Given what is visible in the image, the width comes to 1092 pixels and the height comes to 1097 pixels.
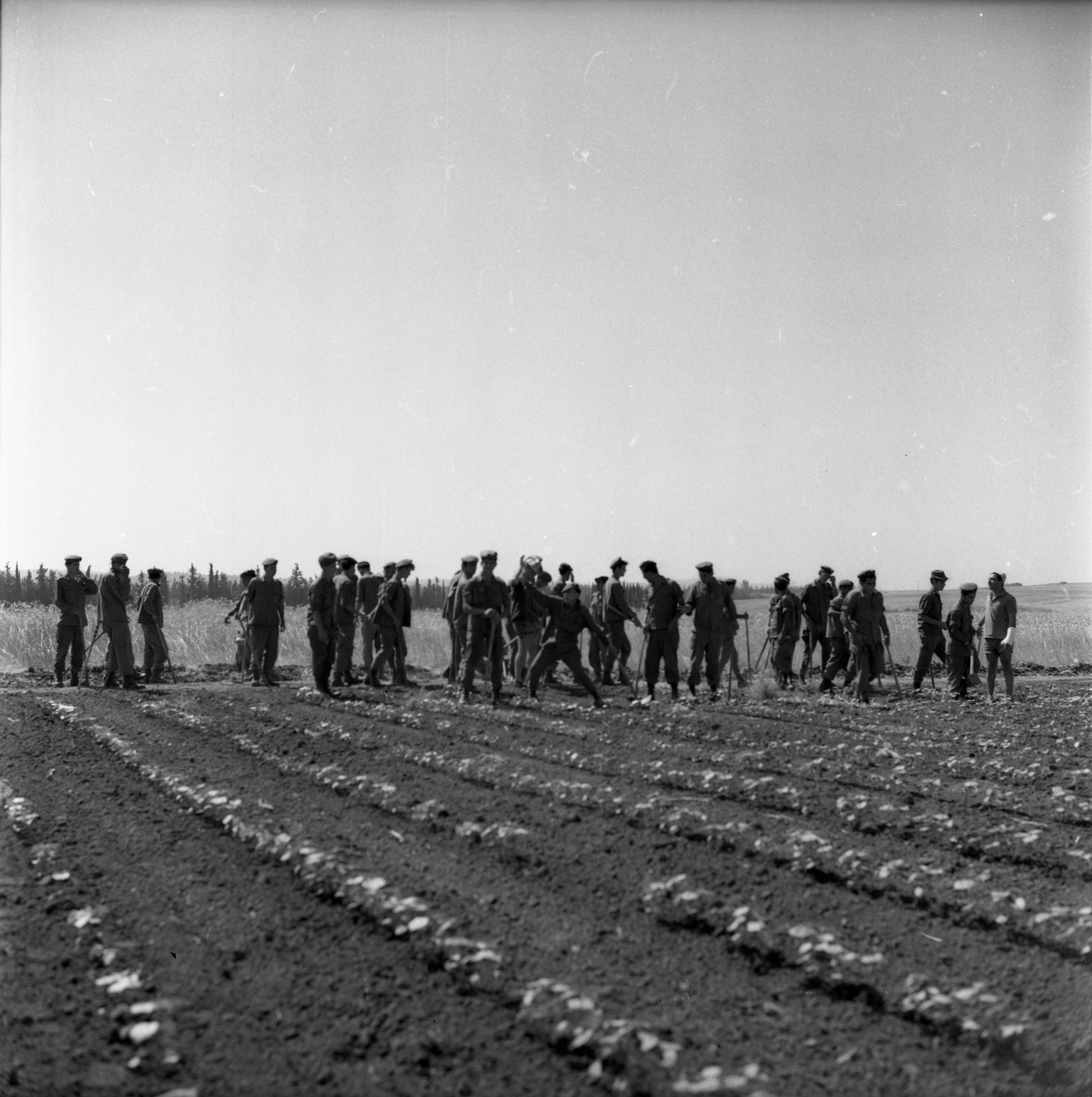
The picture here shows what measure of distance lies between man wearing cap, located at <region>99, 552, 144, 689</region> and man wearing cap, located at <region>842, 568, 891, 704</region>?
11789 mm

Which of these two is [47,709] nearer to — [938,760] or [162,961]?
[162,961]

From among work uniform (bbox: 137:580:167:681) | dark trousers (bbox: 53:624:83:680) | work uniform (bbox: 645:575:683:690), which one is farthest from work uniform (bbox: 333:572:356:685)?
work uniform (bbox: 645:575:683:690)

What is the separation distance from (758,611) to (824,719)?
54.1 meters

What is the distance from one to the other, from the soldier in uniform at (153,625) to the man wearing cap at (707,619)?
9.50m

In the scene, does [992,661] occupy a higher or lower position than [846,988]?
higher

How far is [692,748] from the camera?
1234cm

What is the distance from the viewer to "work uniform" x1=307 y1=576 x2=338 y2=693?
16.6m

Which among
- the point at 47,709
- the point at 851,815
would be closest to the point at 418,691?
the point at 47,709

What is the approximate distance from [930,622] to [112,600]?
14.0 meters

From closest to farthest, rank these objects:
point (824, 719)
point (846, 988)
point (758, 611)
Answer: point (846, 988) < point (824, 719) < point (758, 611)

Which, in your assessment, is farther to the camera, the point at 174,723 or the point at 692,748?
the point at 174,723

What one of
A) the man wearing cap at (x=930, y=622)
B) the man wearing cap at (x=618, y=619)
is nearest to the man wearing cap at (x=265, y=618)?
the man wearing cap at (x=618, y=619)

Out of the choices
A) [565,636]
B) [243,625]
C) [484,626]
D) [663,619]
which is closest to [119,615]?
[243,625]

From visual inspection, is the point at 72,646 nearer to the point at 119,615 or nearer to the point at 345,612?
the point at 119,615
